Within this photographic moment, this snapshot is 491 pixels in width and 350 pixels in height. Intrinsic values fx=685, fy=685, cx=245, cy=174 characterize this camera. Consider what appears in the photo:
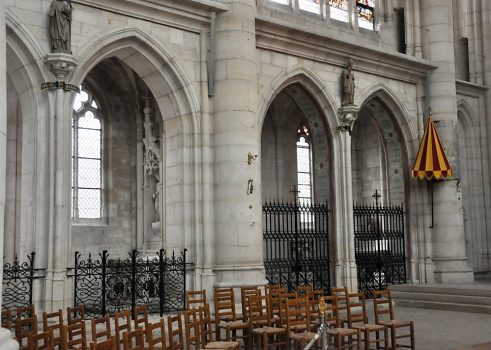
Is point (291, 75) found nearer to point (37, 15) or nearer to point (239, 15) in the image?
point (239, 15)

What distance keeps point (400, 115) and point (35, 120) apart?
10.6 metres

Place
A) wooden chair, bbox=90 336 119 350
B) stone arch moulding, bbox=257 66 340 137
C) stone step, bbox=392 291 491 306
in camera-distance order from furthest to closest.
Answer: stone arch moulding, bbox=257 66 340 137
stone step, bbox=392 291 491 306
wooden chair, bbox=90 336 119 350

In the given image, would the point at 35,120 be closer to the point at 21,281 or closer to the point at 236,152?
the point at 21,281

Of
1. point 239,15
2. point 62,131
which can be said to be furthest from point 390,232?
point 62,131

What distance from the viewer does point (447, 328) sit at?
12.5m

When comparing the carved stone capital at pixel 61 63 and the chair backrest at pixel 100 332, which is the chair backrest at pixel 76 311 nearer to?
the chair backrest at pixel 100 332

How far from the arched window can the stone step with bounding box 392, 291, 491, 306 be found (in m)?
8.11

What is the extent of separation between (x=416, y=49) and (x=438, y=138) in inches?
106

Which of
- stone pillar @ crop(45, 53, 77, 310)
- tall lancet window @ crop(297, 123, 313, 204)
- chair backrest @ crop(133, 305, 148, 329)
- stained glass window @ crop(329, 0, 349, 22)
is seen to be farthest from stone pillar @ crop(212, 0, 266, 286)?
tall lancet window @ crop(297, 123, 313, 204)

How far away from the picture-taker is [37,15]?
12.3m

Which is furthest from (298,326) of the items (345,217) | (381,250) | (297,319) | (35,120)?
(381,250)

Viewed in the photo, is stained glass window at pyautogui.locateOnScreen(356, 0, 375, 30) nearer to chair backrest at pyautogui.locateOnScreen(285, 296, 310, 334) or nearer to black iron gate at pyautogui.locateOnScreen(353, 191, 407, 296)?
black iron gate at pyautogui.locateOnScreen(353, 191, 407, 296)

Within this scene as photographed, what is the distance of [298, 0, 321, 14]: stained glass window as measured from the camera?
17.8 m

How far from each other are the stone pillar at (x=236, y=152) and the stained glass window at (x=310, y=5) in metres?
3.44
